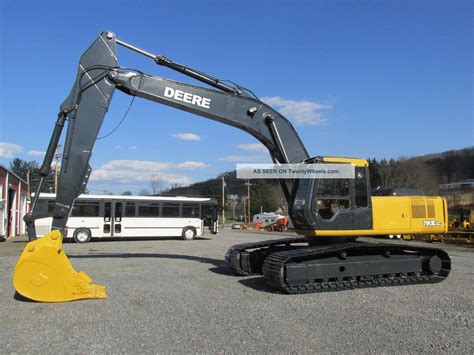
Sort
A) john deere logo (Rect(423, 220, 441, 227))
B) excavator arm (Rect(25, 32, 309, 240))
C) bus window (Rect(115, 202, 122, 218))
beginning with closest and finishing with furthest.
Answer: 1. excavator arm (Rect(25, 32, 309, 240))
2. john deere logo (Rect(423, 220, 441, 227))
3. bus window (Rect(115, 202, 122, 218))

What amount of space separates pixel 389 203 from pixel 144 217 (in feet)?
63.1

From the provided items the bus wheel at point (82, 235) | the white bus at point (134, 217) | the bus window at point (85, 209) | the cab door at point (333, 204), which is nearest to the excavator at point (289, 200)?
the cab door at point (333, 204)

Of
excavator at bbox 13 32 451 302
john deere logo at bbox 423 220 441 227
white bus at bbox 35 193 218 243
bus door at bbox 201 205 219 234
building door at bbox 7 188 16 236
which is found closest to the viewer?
excavator at bbox 13 32 451 302

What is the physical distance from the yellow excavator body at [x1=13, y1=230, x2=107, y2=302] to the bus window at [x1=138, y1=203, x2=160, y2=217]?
19132mm

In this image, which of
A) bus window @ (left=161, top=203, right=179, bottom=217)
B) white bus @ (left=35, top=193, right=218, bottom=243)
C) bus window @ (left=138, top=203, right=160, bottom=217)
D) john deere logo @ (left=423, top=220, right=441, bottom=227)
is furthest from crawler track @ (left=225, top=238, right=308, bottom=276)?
bus window @ (left=161, top=203, right=179, bottom=217)

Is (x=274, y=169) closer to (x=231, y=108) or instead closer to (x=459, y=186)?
(x=231, y=108)

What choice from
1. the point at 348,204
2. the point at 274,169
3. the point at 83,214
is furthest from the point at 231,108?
the point at 83,214

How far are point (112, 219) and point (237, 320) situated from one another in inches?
829

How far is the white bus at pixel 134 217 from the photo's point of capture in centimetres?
2588

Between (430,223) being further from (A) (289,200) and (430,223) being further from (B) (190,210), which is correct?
(B) (190,210)

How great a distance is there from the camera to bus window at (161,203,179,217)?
92.3ft

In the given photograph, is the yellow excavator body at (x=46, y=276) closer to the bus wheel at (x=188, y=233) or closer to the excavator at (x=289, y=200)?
the excavator at (x=289, y=200)

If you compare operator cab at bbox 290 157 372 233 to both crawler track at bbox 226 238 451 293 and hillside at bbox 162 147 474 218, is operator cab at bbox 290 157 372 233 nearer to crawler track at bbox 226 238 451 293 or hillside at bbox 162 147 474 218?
crawler track at bbox 226 238 451 293

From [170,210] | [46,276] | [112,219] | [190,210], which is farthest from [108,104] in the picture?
[190,210]
